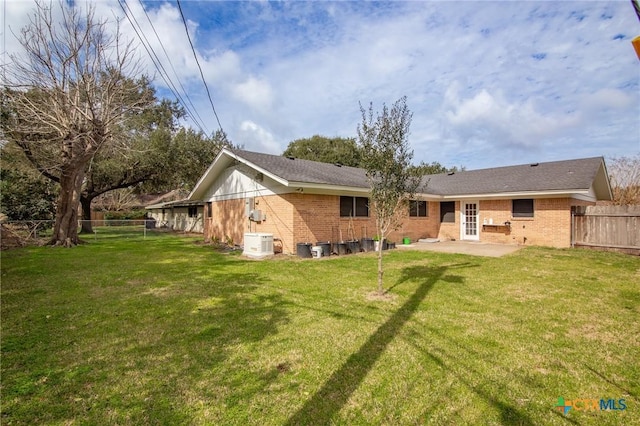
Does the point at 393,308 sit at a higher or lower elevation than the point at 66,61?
lower

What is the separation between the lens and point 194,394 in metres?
2.87

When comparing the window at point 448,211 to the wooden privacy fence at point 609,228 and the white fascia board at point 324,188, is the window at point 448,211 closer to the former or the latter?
the wooden privacy fence at point 609,228

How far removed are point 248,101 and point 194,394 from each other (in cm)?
1220

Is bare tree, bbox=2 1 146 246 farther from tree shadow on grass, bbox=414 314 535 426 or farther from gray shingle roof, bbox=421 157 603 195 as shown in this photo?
gray shingle roof, bbox=421 157 603 195

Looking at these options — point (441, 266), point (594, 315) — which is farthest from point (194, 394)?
point (441, 266)

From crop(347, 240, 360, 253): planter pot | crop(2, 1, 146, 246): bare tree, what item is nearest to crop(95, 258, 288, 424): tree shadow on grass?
crop(347, 240, 360, 253): planter pot

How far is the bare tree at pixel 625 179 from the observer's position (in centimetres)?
1739

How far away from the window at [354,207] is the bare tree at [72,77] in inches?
322

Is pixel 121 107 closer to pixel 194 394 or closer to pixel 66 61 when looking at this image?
pixel 66 61

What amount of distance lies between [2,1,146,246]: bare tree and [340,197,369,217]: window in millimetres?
8179

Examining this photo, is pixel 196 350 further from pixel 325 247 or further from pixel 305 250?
pixel 325 247

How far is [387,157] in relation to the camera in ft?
19.0

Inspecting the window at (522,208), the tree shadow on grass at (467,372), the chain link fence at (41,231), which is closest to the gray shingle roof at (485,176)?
the window at (522,208)

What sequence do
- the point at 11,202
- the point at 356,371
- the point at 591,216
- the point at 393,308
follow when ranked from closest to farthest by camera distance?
the point at 356,371
the point at 393,308
the point at 591,216
the point at 11,202
